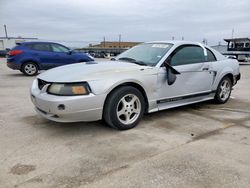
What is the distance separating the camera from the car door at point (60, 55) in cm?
1045

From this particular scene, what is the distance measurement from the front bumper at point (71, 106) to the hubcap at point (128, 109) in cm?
36

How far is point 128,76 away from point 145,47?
1.38 metres

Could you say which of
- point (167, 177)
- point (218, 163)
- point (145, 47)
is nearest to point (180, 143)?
point (218, 163)

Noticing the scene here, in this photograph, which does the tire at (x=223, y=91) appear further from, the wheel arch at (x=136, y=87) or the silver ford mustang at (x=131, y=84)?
the wheel arch at (x=136, y=87)

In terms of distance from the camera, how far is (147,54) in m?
4.52

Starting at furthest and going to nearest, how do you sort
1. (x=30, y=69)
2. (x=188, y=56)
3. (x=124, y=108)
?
(x=30, y=69) → (x=188, y=56) → (x=124, y=108)

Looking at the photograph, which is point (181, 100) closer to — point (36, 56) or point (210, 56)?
point (210, 56)

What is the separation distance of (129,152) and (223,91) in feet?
11.2

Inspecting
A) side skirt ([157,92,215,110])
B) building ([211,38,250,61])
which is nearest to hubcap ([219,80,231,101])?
side skirt ([157,92,215,110])

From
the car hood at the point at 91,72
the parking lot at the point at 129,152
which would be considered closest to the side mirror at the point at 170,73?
the car hood at the point at 91,72

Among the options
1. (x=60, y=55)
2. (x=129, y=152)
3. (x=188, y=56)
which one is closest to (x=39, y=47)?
(x=60, y=55)

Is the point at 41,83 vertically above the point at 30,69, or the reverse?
the point at 41,83

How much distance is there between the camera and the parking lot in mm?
2471

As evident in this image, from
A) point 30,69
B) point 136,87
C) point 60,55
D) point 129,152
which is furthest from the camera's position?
point 60,55
